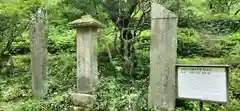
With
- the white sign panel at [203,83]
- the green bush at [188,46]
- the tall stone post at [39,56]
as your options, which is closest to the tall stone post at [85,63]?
the tall stone post at [39,56]

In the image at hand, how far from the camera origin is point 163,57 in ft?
15.4

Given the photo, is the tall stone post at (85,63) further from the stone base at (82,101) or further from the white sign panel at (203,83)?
the white sign panel at (203,83)

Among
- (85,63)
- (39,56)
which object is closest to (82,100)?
(85,63)

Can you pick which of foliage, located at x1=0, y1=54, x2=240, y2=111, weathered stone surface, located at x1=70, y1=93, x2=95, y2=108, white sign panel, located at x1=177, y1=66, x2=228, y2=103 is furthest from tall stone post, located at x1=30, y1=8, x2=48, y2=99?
white sign panel, located at x1=177, y1=66, x2=228, y2=103

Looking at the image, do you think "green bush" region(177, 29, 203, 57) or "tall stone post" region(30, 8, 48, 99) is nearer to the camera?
"tall stone post" region(30, 8, 48, 99)

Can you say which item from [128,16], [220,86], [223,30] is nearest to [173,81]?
[220,86]

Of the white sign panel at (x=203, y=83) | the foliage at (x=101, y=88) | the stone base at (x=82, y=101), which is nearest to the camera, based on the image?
the white sign panel at (x=203, y=83)

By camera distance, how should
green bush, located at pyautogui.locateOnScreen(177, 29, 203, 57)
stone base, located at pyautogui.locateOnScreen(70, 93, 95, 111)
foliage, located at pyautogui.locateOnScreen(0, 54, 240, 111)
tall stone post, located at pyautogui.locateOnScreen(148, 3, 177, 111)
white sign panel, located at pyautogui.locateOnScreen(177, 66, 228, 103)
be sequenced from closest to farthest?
white sign panel, located at pyautogui.locateOnScreen(177, 66, 228, 103)
tall stone post, located at pyautogui.locateOnScreen(148, 3, 177, 111)
foliage, located at pyautogui.locateOnScreen(0, 54, 240, 111)
stone base, located at pyautogui.locateOnScreen(70, 93, 95, 111)
green bush, located at pyautogui.locateOnScreen(177, 29, 203, 57)

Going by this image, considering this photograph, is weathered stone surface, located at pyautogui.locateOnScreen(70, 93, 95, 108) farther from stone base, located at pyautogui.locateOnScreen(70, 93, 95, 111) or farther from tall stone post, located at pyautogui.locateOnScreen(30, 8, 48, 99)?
tall stone post, located at pyautogui.locateOnScreen(30, 8, 48, 99)

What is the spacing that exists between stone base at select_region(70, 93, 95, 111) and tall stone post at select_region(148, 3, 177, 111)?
51.7 inches

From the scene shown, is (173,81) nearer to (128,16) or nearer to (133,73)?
(133,73)

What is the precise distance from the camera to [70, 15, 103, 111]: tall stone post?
5.49m

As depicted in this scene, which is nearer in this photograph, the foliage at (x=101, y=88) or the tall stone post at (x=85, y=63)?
the foliage at (x=101, y=88)

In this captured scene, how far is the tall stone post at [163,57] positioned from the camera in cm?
466
